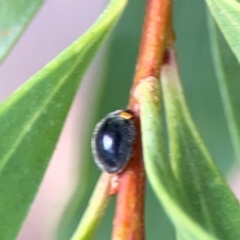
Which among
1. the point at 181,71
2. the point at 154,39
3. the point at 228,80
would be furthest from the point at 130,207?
the point at 181,71

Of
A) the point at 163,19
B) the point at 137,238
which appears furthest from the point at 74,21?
the point at 137,238

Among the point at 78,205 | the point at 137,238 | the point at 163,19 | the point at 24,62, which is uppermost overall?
the point at 24,62

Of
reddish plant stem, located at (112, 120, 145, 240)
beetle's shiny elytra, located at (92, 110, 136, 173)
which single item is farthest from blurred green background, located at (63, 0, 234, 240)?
reddish plant stem, located at (112, 120, 145, 240)

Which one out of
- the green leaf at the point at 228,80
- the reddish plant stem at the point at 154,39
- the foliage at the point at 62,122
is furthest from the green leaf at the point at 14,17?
the green leaf at the point at 228,80

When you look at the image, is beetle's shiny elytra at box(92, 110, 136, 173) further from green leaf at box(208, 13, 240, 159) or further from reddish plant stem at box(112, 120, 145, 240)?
green leaf at box(208, 13, 240, 159)

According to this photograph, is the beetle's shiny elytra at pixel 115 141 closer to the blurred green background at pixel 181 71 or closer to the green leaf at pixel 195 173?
the green leaf at pixel 195 173

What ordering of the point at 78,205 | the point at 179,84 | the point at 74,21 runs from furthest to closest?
the point at 74,21 < the point at 78,205 < the point at 179,84

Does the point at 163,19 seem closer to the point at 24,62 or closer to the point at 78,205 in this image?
the point at 78,205
